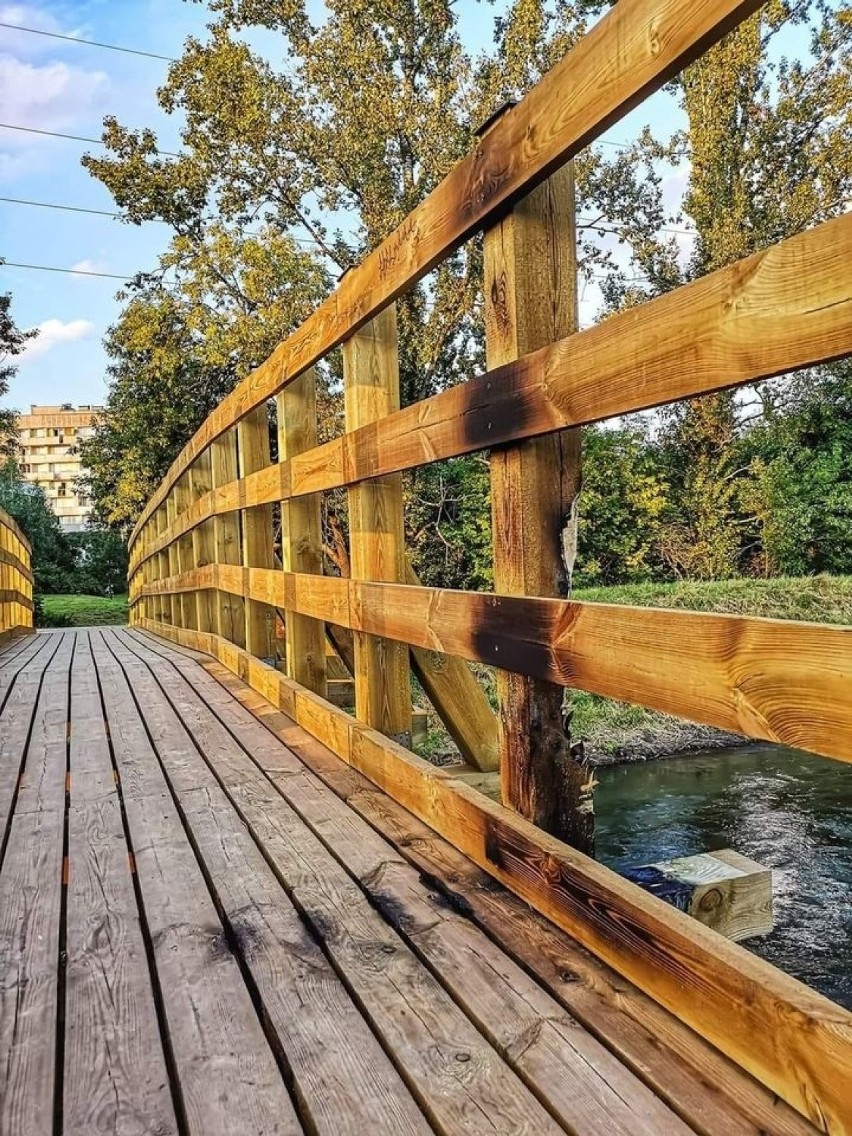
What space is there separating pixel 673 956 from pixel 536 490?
855mm

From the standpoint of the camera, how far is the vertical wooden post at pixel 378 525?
272cm

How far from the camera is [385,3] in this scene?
14164mm

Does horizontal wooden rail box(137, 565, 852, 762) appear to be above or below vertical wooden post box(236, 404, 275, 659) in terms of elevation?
below

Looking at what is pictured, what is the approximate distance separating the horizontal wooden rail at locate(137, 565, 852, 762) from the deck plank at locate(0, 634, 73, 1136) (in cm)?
97

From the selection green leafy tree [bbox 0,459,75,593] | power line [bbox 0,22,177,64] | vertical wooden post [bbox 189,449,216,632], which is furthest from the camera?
green leafy tree [bbox 0,459,75,593]

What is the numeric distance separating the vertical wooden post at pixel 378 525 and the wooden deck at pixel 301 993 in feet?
0.87

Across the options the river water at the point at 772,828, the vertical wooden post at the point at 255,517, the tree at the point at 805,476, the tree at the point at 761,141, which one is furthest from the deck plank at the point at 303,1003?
the tree at the point at 805,476

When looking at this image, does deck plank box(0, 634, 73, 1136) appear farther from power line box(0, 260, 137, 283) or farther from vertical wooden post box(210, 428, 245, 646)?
power line box(0, 260, 137, 283)

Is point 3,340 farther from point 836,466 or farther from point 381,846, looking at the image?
point 381,846

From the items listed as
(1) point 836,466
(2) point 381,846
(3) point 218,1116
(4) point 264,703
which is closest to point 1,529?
(4) point 264,703

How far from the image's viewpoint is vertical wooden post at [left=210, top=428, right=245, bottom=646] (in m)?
5.29

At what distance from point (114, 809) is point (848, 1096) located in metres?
2.01

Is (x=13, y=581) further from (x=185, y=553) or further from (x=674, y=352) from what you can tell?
(x=674, y=352)

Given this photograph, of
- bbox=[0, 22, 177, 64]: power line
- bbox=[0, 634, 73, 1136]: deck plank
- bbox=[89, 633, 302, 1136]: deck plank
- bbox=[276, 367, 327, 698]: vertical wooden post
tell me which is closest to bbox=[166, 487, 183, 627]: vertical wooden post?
bbox=[276, 367, 327, 698]: vertical wooden post
